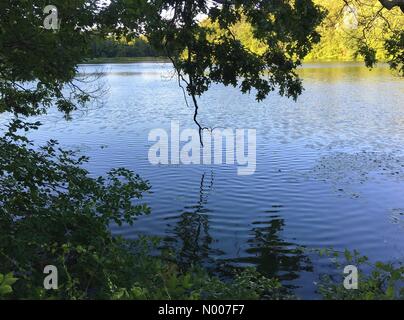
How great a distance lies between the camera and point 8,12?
341 inches

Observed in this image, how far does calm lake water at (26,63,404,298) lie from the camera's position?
14172 mm

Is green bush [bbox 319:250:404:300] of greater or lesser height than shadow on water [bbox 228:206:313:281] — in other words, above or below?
above

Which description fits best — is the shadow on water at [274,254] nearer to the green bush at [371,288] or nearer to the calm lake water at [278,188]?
the calm lake water at [278,188]

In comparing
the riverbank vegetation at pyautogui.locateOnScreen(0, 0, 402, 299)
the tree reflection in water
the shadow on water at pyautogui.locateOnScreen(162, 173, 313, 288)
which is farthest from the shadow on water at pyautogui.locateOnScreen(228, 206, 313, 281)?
the riverbank vegetation at pyautogui.locateOnScreen(0, 0, 402, 299)

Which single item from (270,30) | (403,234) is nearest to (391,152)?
(403,234)

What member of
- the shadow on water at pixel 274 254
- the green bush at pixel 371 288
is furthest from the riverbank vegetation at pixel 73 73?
the shadow on water at pixel 274 254

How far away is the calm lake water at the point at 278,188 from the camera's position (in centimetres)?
1417

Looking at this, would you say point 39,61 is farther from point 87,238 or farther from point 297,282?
point 297,282

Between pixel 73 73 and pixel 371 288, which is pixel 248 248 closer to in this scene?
pixel 371 288

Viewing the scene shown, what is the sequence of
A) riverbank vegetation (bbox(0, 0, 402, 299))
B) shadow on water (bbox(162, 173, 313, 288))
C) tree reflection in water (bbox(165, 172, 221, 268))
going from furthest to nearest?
tree reflection in water (bbox(165, 172, 221, 268)), shadow on water (bbox(162, 173, 313, 288)), riverbank vegetation (bbox(0, 0, 402, 299))

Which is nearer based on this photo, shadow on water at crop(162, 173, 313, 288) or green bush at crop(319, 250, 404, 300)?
green bush at crop(319, 250, 404, 300)

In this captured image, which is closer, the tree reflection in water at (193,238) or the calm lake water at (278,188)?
the tree reflection in water at (193,238)

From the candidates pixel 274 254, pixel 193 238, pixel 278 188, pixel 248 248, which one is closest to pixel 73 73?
pixel 193 238

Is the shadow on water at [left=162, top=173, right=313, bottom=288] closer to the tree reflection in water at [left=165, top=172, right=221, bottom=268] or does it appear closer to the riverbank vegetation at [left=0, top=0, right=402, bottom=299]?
the tree reflection in water at [left=165, top=172, right=221, bottom=268]
